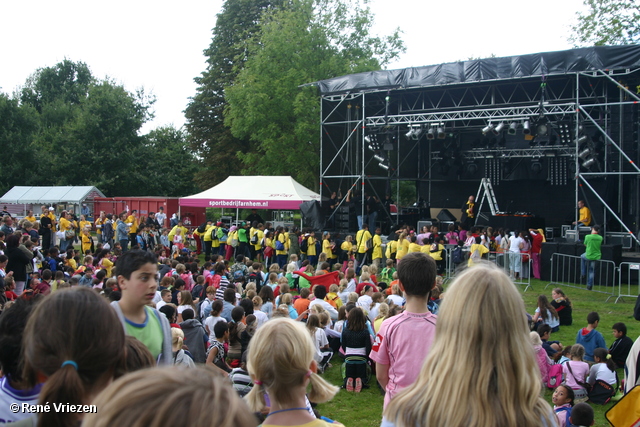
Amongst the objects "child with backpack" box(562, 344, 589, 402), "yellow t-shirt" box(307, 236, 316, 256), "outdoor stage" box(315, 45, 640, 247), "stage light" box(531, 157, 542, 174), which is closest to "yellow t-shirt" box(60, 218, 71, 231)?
"yellow t-shirt" box(307, 236, 316, 256)

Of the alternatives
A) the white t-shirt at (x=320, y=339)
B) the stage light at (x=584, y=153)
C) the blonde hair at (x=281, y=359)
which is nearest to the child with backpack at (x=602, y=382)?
the white t-shirt at (x=320, y=339)

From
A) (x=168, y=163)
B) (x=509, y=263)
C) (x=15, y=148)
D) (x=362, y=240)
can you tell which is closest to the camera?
(x=509, y=263)

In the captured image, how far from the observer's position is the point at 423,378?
212 centimetres

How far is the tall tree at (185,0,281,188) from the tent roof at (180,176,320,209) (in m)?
13.1

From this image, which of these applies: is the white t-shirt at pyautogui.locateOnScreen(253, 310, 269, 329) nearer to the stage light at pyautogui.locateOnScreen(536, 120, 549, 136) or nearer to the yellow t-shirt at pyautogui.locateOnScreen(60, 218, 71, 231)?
the stage light at pyautogui.locateOnScreen(536, 120, 549, 136)

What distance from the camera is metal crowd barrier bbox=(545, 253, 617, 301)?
50.0ft

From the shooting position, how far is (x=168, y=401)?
118 centimetres

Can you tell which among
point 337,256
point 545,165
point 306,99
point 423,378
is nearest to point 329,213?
point 337,256

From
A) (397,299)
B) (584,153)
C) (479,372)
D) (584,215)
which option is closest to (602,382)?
(397,299)

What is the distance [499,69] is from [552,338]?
10.0m

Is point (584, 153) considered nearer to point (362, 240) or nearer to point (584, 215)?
point (584, 215)

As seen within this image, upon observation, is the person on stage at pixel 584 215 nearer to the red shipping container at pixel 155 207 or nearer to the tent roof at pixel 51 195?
the red shipping container at pixel 155 207

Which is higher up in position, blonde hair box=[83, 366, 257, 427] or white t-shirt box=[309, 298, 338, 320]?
blonde hair box=[83, 366, 257, 427]

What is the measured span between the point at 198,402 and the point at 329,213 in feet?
68.3
